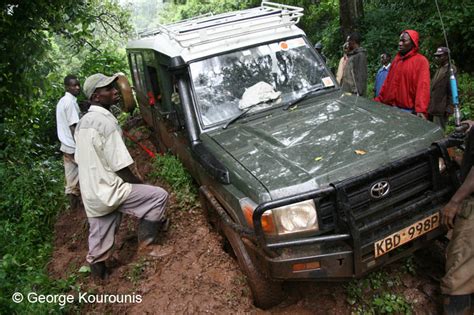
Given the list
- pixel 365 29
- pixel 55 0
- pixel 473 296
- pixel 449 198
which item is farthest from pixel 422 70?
pixel 365 29

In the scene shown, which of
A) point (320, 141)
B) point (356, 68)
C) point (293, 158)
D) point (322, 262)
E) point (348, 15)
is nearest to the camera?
point (322, 262)

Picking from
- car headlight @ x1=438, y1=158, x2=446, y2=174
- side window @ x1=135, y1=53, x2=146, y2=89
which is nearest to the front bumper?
car headlight @ x1=438, y1=158, x2=446, y2=174

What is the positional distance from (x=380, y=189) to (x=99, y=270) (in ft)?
8.27

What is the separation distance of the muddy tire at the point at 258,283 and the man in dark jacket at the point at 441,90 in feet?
10.9

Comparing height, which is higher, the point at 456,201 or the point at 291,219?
the point at 291,219

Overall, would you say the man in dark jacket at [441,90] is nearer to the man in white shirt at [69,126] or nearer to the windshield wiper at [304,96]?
the windshield wiper at [304,96]

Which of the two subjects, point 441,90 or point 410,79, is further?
point 441,90

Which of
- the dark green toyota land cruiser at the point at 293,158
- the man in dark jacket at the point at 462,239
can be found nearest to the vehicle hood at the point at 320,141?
the dark green toyota land cruiser at the point at 293,158

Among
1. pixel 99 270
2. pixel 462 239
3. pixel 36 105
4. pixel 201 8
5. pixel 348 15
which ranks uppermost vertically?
pixel 201 8

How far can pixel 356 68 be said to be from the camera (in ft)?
17.9

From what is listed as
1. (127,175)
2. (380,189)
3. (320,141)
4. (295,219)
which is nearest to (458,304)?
(380,189)

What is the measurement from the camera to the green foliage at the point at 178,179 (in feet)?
13.8

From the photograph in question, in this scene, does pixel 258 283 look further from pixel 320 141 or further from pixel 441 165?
pixel 441 165

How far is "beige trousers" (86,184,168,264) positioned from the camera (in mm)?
3375
